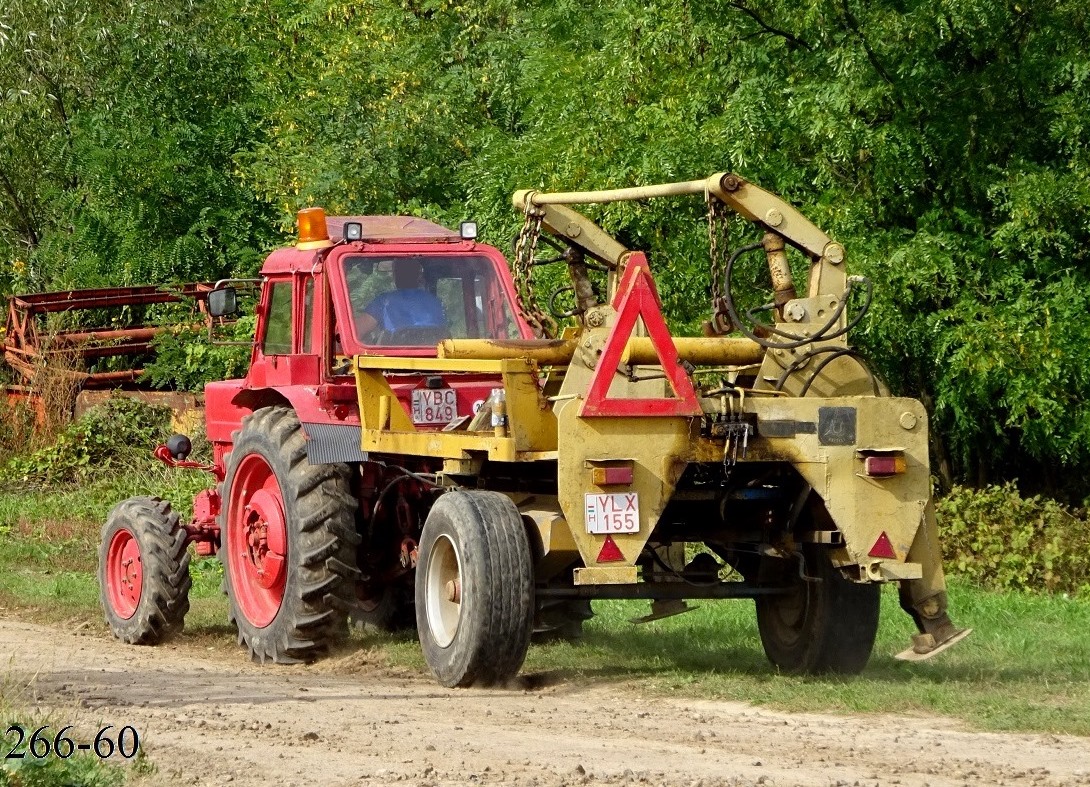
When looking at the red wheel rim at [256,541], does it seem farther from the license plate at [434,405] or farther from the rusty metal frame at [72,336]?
the rusty metal frame at [72,336]

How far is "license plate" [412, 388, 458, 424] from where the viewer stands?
9797 millimetres

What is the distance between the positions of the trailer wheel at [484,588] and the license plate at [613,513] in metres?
0.48

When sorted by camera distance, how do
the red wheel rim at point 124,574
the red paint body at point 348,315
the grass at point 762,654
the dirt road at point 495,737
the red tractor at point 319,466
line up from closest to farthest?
the dirt road at point 495,737 → the grass at point 762,654 → the red tractor at point 319,466 → the red paint body at point 348,315 → the red wheel rim at point 124,574

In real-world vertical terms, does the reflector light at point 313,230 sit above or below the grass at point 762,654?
above

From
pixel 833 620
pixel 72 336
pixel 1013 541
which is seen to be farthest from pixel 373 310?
pixel 72 336

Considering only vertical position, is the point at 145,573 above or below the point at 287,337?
below

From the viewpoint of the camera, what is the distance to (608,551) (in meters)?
7.96

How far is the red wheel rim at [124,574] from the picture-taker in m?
11.0

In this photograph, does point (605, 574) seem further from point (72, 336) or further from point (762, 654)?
point (72, 336)

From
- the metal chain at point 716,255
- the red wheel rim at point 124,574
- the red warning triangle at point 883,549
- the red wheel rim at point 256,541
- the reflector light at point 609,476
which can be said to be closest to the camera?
the reflector light at point 609,476

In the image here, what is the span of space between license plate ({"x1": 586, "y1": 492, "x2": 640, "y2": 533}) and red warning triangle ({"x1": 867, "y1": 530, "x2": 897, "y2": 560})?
1153 millimetres

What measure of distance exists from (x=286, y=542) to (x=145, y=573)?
1.57 metres

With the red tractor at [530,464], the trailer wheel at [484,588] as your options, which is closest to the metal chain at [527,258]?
the red tractor at [530,464]

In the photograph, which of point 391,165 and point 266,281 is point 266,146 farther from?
point 266,281
